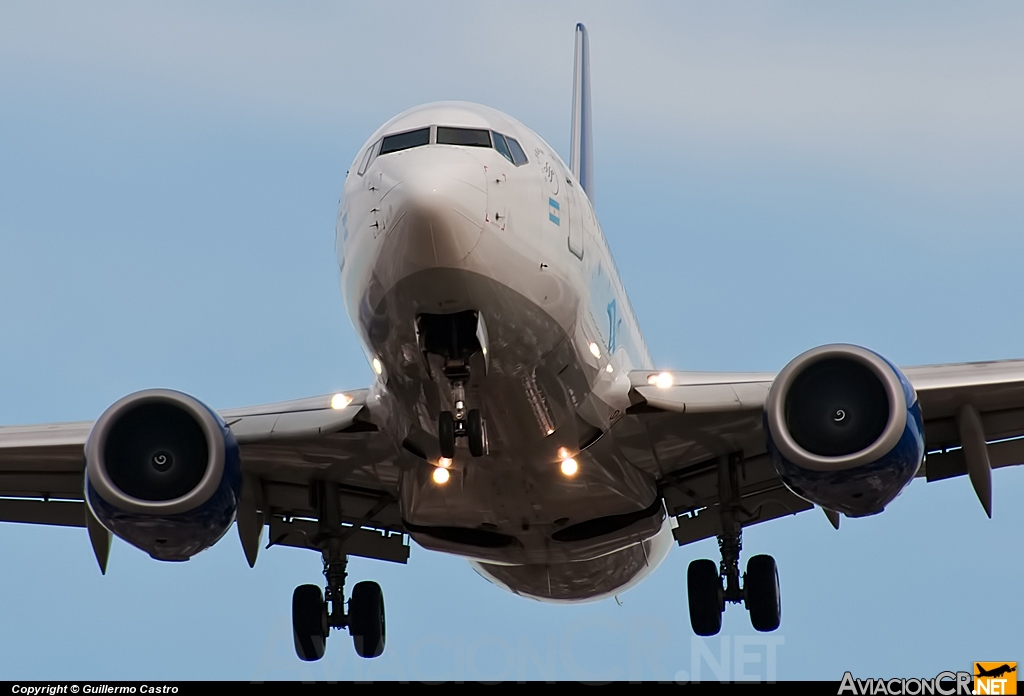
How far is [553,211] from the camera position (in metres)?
13.9

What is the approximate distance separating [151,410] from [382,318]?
3.14 meters

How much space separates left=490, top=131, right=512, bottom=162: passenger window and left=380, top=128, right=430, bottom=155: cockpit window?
2.20 ft

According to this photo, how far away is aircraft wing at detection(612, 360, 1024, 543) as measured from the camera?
1547cm

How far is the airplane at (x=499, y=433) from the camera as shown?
13172mm

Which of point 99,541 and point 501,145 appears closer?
point 501,145

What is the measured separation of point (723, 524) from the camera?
59.9ft

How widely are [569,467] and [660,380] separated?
1383 mm

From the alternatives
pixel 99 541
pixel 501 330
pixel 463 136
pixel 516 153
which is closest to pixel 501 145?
pixel 516 153

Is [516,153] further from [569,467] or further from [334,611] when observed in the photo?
[334,611]

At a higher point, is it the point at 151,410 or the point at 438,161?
the point at 438,161

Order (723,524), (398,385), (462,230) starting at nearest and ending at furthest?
(462,230) < (398,385) < (723,524)

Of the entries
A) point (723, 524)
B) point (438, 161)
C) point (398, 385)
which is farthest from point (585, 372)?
point (723, 524)

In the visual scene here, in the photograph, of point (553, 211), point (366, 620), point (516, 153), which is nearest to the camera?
point (516, 153)

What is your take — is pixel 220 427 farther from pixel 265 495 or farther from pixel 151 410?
pixel 265 495
